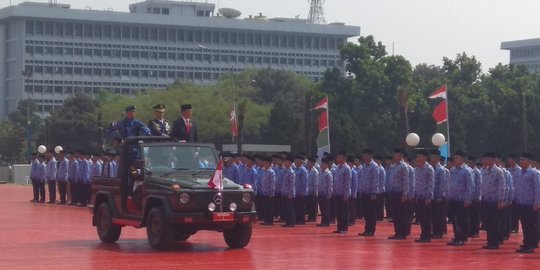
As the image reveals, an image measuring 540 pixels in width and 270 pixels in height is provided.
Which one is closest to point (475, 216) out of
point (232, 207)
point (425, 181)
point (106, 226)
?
point (425, 181)

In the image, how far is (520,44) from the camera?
161 meters

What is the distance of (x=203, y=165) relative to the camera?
1920 cm

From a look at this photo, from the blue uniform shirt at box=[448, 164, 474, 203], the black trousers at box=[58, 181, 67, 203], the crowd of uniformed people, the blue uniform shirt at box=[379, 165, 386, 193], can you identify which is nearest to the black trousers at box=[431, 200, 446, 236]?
the crowd of uniformed people

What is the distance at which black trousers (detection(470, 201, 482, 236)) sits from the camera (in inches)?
846

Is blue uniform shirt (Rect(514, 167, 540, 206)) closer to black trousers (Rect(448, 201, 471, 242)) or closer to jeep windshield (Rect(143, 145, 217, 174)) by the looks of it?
black trousers (Rect(448, 201, 471, 242))

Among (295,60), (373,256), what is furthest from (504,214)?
(295,60)

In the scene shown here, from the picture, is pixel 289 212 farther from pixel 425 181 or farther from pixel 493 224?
pixel 493 224

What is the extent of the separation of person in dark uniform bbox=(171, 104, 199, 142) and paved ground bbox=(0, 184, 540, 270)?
1.93 metres

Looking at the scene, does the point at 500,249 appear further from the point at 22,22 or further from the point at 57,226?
the point at 22,22

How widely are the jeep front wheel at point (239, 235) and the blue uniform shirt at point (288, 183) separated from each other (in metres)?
6.88

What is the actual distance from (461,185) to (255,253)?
478cm

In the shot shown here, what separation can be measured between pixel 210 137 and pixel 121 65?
163 ft

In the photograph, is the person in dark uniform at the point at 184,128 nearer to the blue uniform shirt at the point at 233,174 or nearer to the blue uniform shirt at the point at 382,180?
the blue uniform shirt at the point at 382,180

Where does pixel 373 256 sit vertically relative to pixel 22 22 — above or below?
below
